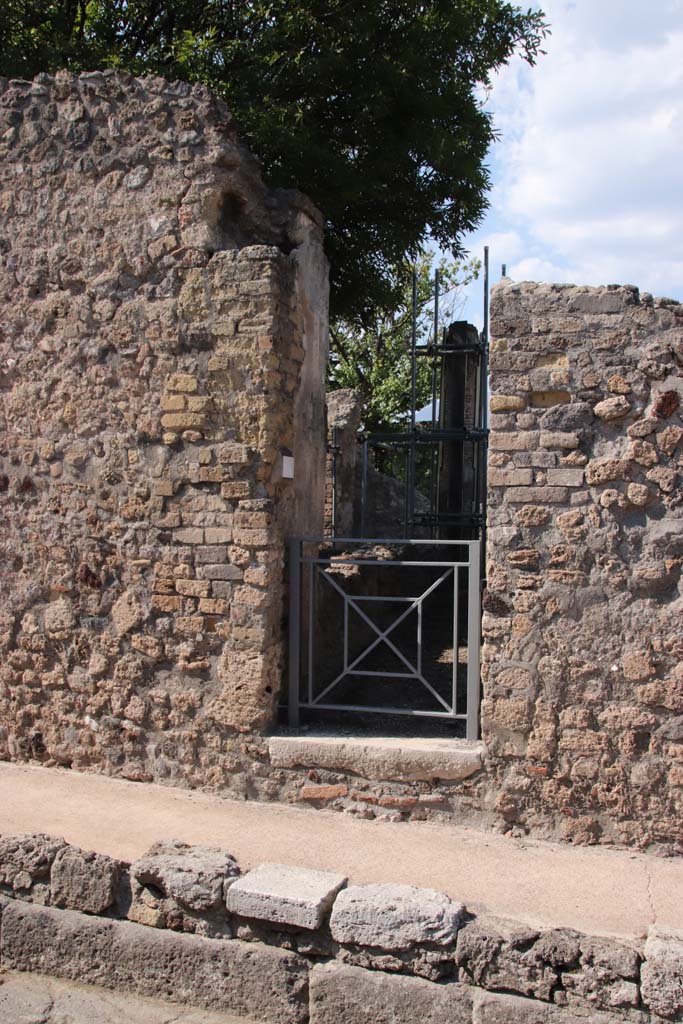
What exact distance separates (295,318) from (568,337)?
1622mm

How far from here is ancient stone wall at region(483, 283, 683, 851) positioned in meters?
4.53

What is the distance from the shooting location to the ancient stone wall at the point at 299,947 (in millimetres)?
2967

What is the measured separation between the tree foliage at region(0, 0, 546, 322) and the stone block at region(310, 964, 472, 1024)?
6.71 m

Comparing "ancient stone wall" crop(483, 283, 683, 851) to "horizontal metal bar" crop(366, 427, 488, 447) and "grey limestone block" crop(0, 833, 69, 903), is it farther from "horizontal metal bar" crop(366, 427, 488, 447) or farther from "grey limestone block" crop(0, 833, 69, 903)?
"horizontal metal bar" crop(366, 427, 488, 447)

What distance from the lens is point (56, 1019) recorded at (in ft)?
10.9

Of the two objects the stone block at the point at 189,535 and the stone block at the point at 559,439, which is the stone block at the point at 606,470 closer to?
the stone block at the point at 559,439

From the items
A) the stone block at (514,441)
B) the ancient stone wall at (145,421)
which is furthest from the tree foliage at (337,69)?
the stone block at (514,441)

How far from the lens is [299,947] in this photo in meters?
3.31

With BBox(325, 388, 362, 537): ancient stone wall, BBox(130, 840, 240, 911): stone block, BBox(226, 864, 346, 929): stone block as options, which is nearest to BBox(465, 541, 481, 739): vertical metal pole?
BBox(226, 864, 346, 929): stone block

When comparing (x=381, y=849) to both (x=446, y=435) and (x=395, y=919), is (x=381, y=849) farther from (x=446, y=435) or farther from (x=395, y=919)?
(x=446, y=435)

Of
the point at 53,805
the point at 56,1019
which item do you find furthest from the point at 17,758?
the point at 56,1019

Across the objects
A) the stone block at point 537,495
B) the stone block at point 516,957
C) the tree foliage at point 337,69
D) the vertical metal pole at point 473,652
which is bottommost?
the stone block at point 516,957

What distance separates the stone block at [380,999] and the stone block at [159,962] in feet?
0.30

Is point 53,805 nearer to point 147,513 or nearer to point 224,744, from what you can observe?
point 224,744
